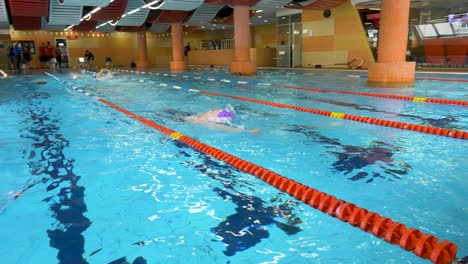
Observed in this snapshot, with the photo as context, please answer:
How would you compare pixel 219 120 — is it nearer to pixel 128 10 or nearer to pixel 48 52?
pixel 128 10

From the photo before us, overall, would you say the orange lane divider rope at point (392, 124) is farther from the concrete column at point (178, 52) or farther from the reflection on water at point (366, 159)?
the concrete column at point (178, 52)

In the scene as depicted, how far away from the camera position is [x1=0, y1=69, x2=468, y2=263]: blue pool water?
6.55ft

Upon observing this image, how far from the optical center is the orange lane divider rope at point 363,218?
5.87ft

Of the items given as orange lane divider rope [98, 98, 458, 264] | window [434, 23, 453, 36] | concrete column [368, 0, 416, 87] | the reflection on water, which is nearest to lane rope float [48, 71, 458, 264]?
orange lane divider rope [98, 98, 458, 264]

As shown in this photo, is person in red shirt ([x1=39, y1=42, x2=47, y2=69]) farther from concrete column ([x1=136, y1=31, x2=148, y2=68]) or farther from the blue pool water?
the blue pool water

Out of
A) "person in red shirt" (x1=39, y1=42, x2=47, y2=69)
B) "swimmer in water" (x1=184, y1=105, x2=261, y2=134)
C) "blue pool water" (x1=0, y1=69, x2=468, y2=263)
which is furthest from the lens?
"person in red shirt" (x1=39, y1=42, x2=47, y2=69)

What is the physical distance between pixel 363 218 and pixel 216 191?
3.71 ft

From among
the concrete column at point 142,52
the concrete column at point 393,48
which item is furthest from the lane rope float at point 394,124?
the concrete column at point 142,52

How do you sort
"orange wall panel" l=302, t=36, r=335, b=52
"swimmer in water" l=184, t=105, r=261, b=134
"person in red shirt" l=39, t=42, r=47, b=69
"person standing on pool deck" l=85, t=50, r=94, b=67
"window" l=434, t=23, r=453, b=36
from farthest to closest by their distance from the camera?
"person standing on pool deck" l=85, t=50, r=94, b=67, "person in red shirt" l=39, t=42, r=47, b=69, "orange wall panel" l=302, t=36, r=335, b=52, "window" l=434, t=23, r=453, b=36, "swimmer in water" l=184, t=105, r=261, b=134

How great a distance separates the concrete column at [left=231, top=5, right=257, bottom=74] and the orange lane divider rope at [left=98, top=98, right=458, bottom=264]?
13.4 meters

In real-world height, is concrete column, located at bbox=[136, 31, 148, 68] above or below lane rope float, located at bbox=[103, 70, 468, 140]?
above

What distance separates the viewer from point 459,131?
4.47 metres

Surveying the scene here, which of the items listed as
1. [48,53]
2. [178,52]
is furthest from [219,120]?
[48,53]

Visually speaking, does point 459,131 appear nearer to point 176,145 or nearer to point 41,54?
point 176,145
